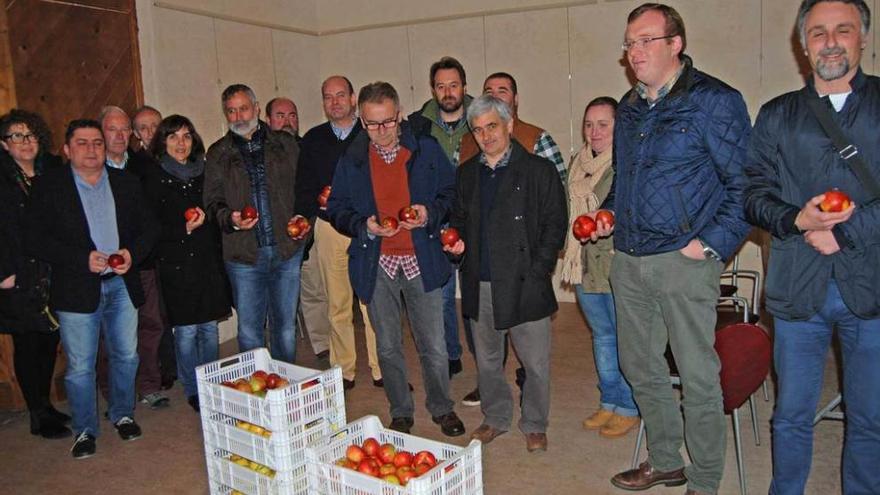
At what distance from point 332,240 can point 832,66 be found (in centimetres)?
309

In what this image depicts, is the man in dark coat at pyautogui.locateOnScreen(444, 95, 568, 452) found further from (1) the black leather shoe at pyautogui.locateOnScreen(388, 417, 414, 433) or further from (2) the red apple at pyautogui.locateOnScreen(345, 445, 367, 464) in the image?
(2) the red apple at pyautogui.locateOnScreen(345, 445, 367, 464)

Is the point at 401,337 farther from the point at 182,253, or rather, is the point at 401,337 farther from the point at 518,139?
the point at 182,253

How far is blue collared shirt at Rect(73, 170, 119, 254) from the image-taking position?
3.84 metres

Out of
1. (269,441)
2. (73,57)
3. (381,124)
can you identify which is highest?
(73,57)

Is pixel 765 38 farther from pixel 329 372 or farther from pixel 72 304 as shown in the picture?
pixel 72 304

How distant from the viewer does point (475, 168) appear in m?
3.49

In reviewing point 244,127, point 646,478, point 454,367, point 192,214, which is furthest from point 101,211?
point 646,478

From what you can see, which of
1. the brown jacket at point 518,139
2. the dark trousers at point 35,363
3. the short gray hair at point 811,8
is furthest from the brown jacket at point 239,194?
the short gray hair at point 811,8

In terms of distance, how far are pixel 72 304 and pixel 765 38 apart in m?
5.65

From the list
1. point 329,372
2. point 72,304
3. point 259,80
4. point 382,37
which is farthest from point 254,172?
point 382,37

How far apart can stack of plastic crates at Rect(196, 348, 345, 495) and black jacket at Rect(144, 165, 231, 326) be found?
1.09 m

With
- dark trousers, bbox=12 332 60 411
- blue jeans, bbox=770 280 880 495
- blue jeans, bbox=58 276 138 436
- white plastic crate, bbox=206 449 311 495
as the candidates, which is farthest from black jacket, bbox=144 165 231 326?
blue jeans, bbox=770 280 880 495

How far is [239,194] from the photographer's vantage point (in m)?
4.15

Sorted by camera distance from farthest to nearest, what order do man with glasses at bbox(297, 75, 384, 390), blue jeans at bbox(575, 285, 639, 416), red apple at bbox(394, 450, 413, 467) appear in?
man with glasses at bbox(297, 75, 384, 390) < blue jeans at bbox(575, 285, 639, 416) < red apple at bbox(394, 450, 413, 467)
